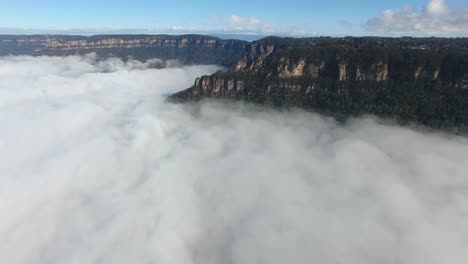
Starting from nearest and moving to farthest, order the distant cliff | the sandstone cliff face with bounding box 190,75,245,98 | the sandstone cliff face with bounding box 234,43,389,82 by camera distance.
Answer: the distant cliff
the sandstone cliff face with bounding box 234,43,389,82
the sandstone cliff face with bounding box 190,75,245,98

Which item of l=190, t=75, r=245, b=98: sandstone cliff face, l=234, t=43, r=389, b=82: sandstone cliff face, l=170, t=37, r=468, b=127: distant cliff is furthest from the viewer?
l=190, t=75, r=245, b=98: sandstone cliff face

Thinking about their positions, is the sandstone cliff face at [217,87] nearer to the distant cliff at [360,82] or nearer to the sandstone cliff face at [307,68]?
the distant cliff at [360,82]

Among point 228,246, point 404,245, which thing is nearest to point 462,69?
point 404,245

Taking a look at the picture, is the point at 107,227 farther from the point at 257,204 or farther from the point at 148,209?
the point at 257,204

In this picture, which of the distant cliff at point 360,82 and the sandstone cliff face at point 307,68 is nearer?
the distant cliff at point 360,82

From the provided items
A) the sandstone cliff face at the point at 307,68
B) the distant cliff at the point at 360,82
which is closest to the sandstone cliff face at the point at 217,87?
the distant cliff at the point at 360,82

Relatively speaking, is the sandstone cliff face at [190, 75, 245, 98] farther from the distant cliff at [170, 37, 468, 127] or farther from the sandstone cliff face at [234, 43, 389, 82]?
the sandstone cliff face at [234, 43, 389, 82]

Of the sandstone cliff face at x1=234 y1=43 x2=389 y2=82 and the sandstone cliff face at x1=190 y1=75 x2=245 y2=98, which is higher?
the sandstone cliff face at x1=234 y1=43 x2=389 y2=82

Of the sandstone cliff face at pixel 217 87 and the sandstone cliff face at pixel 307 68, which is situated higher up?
the sandstone cliff face at pixel 307 68

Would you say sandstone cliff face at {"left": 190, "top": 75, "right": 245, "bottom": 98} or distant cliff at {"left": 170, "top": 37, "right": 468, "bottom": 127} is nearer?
distant cliff at {"left": 170, "top": 37, "right": 468, "bottom": 127}

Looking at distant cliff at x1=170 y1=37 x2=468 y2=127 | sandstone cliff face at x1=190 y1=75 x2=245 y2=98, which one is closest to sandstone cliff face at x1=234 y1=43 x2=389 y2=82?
distant cliff at x1=170 y1=37 x2=468 y2=127
